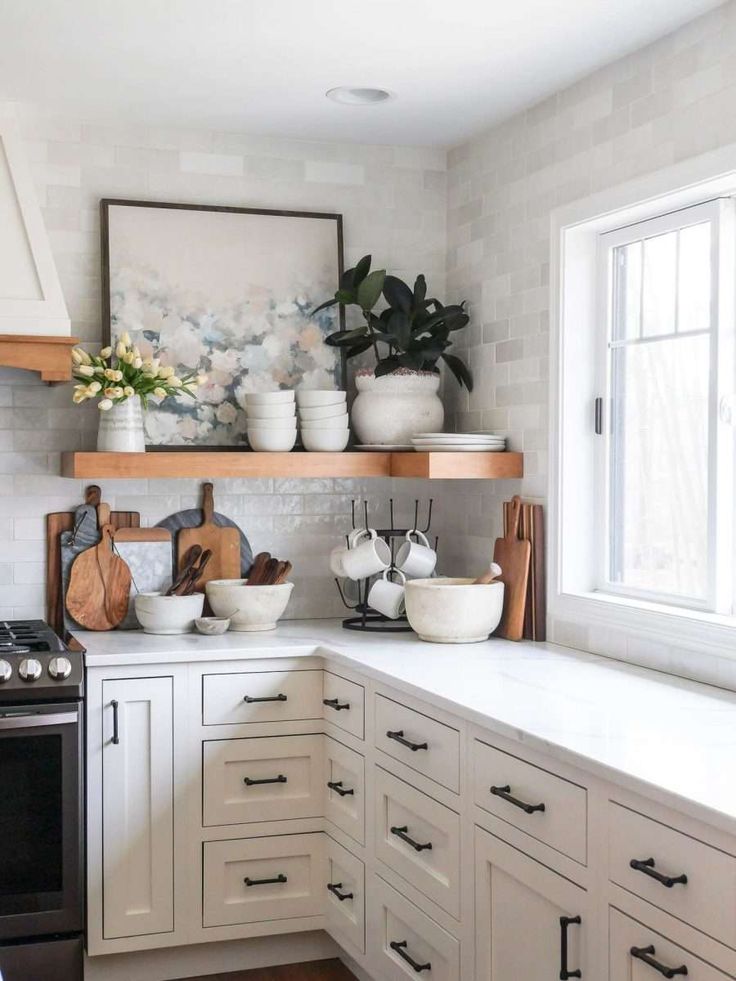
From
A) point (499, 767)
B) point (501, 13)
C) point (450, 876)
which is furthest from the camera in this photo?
point (501, 13)

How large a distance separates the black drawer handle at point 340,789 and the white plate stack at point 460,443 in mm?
1061

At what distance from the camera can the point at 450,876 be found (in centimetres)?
266

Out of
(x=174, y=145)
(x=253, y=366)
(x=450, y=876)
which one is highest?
(x=174, y=145)

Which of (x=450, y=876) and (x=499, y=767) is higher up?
(x=499, y=767)

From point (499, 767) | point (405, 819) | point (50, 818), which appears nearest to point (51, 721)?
point (50, 818)

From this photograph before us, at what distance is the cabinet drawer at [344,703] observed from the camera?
3.18 m

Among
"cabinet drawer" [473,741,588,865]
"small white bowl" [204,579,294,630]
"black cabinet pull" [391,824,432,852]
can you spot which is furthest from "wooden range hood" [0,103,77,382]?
"cabinet drawer" [473,741,588,865]

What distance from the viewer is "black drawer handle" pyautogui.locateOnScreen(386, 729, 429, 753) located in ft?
9.09

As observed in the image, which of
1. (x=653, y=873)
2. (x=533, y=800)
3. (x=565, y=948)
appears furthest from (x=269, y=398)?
(x=653, y=873)

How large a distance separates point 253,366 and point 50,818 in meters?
1.60

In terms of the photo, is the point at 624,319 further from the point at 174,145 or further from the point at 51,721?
the point at 51,721

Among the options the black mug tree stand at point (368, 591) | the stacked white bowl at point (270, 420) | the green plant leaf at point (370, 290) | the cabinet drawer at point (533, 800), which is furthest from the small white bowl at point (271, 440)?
the cabinet drawer at point (533, 800)

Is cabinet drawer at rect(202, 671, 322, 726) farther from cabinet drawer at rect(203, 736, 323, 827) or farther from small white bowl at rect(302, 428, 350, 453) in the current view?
small white bowl at rect(302, 428, 350, 453)

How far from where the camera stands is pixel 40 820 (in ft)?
9.98
